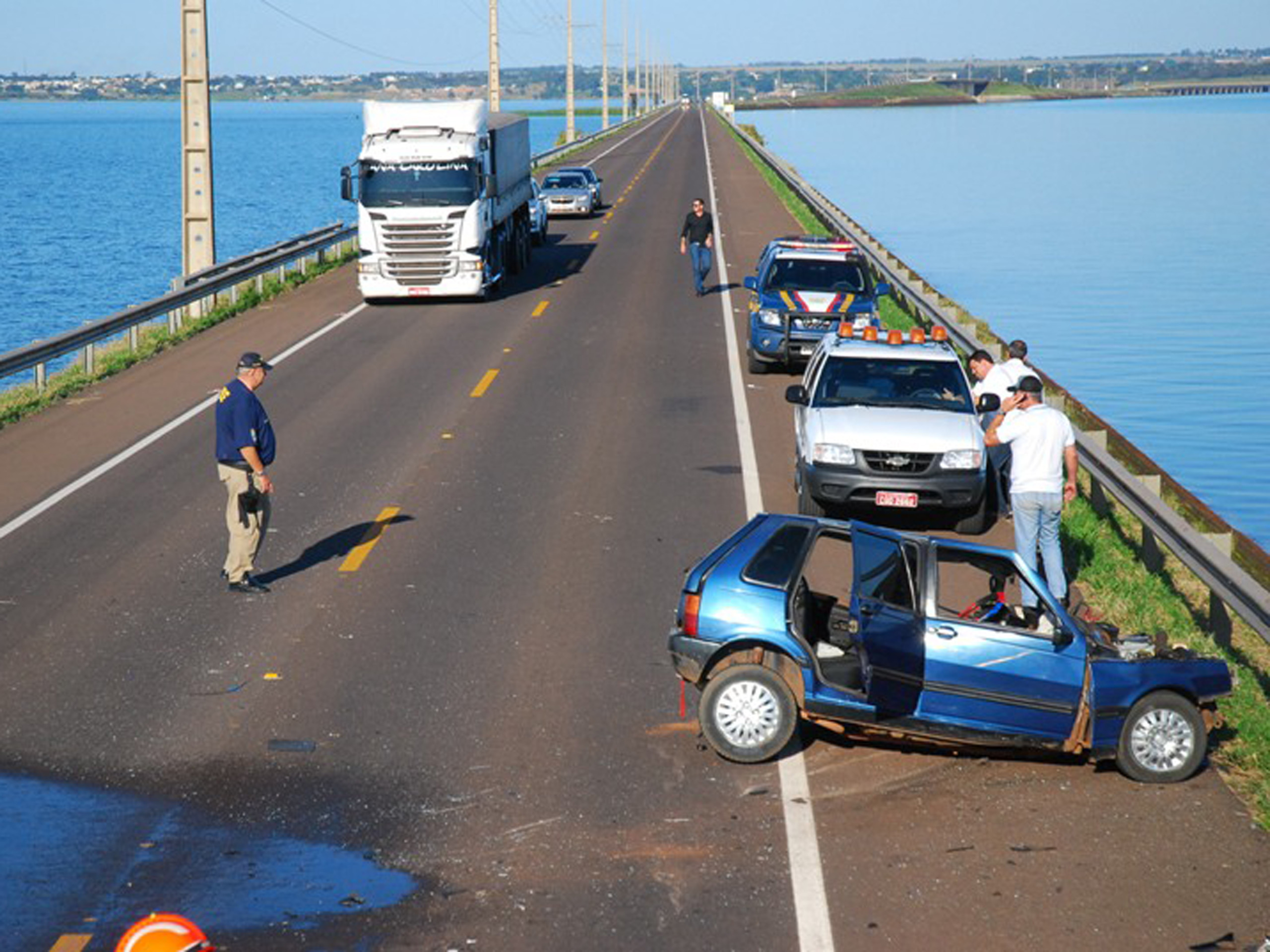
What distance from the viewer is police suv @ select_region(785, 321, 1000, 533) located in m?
16.5

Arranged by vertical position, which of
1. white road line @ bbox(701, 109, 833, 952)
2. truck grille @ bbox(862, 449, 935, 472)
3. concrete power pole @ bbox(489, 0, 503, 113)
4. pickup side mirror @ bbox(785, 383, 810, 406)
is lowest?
white road line @ bbox(701, 109, 833, 952)

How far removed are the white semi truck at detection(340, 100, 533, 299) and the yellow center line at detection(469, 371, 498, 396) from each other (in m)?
7.82

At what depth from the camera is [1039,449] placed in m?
14.0

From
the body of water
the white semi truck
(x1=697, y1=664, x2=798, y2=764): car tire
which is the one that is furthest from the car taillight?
the body of water

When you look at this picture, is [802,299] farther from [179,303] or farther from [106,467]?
[179,303]

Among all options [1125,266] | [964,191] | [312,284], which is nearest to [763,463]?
[312,284]

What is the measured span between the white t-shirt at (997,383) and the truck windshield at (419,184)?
1656 centimetres

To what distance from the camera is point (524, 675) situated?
40.0 ft

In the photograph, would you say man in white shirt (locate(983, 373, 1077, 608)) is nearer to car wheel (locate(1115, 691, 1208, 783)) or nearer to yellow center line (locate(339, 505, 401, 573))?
car wheel (locate(1115, 691, 1208, 783))

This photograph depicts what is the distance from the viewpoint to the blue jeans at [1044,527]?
13945 millimetres

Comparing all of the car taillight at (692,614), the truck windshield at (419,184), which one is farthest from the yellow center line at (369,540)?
the truck windshield at (419,184)

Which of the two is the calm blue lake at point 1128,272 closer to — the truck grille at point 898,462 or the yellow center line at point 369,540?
the truck grille at point 898,462

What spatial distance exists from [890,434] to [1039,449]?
2931 millimetres

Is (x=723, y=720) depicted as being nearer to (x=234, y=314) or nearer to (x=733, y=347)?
(x=733, y=347)
